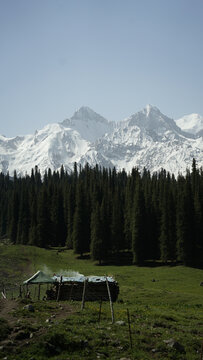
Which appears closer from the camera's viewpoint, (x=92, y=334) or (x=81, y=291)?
(x=92, y=334)

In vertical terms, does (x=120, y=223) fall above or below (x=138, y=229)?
above

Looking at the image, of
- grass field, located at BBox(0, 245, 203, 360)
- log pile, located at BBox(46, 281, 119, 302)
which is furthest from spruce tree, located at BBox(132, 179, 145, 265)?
grass field, located at BBox(0, 245, 203, 360)

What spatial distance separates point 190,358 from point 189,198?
252 feet

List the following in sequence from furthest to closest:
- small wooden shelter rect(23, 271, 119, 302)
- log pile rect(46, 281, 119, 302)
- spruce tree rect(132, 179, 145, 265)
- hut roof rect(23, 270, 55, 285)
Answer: spruce tree rect(132, 179, 145, 265), hut roof rect(23, 270, 55, 285), log pile rect(46, 281, 119, 302), small wooden shelter rect(23, 271, 119, 302)

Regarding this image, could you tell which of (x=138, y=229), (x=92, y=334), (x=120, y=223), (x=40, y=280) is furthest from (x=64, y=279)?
(x=120, y=223)

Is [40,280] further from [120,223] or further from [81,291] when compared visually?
[120,223]

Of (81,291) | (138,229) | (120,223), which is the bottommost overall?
(81,291)

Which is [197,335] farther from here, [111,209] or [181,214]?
[111,209]

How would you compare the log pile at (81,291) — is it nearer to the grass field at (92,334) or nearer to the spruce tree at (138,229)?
the grass field at (92,334)

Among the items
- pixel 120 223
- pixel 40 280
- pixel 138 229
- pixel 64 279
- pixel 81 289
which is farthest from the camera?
pixel 120 223

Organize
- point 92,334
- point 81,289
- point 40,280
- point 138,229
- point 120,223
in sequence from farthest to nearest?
point 120,223 < point 138,229 < point 40,280 < point 81,289 < point 92,334

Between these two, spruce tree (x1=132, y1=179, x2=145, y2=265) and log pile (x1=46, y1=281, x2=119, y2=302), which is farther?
spruce tree (x1=132, y1=179, x2=145, y2=265)

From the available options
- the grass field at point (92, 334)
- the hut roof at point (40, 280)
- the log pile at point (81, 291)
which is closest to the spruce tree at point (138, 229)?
the hut roof at point (40, 280)

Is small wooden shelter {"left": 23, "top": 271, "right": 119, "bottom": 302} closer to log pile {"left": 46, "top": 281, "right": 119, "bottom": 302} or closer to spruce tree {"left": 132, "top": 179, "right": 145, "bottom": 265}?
log pile {"left": 46, "top": 281, "right": 119, "bottom": 302}
